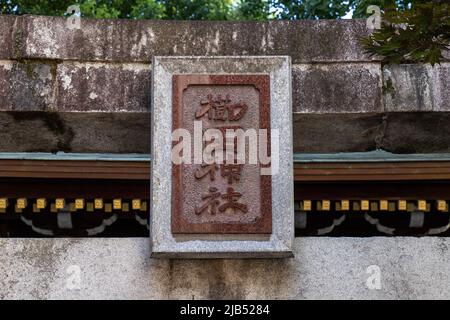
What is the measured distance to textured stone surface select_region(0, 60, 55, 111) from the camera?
307 inches

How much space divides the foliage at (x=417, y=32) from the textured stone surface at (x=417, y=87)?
1513 mm

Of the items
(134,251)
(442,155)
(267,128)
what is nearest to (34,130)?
(134,251)

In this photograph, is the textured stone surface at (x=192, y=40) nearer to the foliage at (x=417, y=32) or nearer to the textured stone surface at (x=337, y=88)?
the textured stone surface at (x=337, y=88)

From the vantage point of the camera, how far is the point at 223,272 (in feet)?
24.9

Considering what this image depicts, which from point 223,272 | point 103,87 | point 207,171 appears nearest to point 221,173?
point 207,171

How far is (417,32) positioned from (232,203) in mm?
2241

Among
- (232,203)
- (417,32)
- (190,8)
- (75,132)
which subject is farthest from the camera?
Result: (190,8)

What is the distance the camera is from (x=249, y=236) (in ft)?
24.3

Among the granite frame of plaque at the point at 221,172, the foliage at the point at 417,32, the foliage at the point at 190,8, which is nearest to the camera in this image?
the foliage at the point at 417,32

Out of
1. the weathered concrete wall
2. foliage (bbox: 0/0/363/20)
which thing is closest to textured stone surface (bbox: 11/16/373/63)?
the weathered concrete wall

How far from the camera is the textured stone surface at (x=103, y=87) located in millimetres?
7832

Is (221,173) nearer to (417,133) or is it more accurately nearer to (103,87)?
(103,87)

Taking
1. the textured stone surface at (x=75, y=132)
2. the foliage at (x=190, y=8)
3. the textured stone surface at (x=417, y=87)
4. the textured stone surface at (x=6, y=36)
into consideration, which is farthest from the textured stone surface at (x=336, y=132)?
the foliage at (x=190, y=8)
